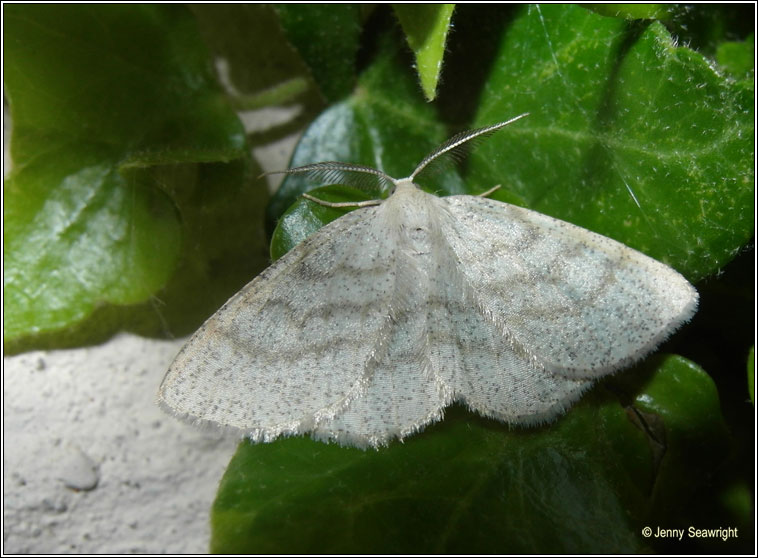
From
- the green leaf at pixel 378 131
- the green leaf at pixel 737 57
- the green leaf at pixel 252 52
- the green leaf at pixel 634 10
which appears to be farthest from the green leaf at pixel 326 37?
the green leaf at pixel 737 57

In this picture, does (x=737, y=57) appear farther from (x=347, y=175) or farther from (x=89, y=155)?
(x=89, y=155)

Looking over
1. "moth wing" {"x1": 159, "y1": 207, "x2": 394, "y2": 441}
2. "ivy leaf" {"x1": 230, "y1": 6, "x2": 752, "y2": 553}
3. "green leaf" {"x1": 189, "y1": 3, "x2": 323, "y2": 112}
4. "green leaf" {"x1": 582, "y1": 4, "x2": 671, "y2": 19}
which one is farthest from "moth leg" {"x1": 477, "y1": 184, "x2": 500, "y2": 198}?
"green leaf" {"x1": 189, "y1": 3, "x2": 323, "y2": 112}

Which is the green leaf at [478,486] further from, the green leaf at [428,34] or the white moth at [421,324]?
the green leaf at [428,34]

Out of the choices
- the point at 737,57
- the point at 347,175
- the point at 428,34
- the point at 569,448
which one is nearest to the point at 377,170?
the point at 347,175

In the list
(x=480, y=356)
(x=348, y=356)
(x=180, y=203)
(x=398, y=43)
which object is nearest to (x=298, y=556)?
(x=348, y=356)

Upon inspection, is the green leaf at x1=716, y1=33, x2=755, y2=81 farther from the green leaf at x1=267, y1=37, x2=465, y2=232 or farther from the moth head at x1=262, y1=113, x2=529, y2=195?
the green leaf at x1=267, y1=37, x2=465, y2=232

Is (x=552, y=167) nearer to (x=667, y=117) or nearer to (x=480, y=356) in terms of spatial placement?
(x=667, y=117)
